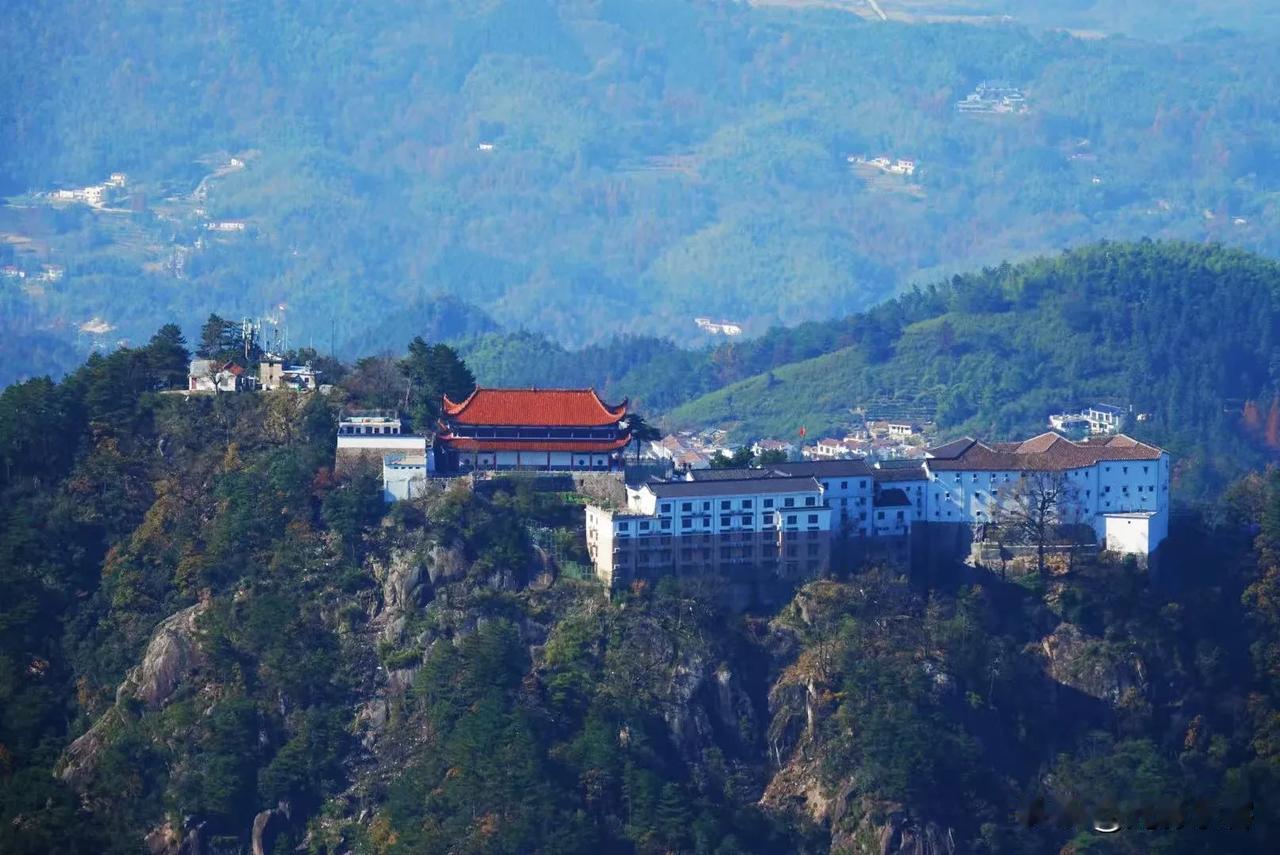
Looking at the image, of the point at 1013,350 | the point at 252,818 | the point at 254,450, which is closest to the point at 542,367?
the point at 1013,350

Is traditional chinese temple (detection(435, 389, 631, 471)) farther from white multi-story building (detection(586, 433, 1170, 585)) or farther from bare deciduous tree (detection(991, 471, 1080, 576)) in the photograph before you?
bare deciduous tree (detection(991, 471, 1080, 576))

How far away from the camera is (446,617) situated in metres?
64.9

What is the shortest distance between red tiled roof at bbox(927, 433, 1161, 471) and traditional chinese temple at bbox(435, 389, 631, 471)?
7.27 m

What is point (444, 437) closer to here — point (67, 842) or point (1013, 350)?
point (67, 842)

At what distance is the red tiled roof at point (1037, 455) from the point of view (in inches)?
2707

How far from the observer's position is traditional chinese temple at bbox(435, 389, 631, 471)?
68500mm

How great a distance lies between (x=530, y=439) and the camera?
2697 inches

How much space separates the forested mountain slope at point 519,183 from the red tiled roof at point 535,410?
298ft

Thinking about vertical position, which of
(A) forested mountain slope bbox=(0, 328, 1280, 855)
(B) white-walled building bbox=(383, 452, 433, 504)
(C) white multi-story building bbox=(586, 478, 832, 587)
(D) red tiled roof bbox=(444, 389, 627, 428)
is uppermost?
(D) red tiled roof bbox=(444, 389, 627, 428)

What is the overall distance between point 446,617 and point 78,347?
286ft

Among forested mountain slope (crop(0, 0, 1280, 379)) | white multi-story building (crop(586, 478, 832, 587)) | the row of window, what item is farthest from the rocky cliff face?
forested mountain slope (crop(0, 0, 1280, 379))

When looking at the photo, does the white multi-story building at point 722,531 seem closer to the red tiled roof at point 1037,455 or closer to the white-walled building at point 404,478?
the white-walled building at point 404,478

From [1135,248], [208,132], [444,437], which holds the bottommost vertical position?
[444,437]

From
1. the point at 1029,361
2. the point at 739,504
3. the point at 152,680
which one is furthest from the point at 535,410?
the point at 1029,361
